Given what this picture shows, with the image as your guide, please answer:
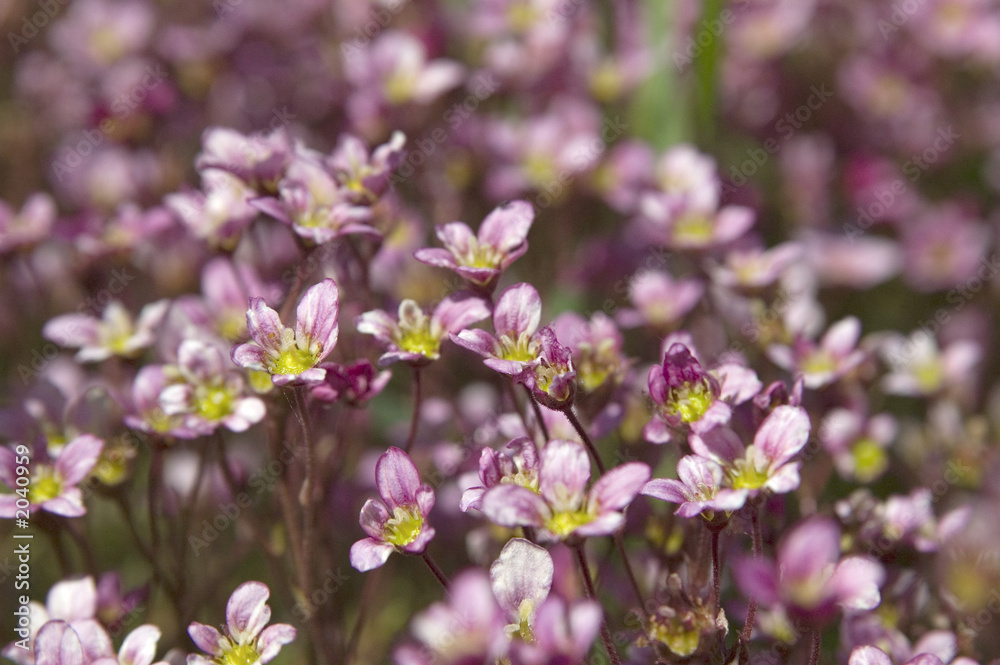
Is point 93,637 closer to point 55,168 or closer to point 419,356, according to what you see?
point 419,356

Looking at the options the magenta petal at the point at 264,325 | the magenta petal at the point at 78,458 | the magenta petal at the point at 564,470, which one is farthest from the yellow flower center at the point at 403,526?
the magenta petal at the point at 78,458

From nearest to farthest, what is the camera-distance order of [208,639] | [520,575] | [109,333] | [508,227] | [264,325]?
[520,575] < [208,639] < [264,325] < [508,227] < [109,333]

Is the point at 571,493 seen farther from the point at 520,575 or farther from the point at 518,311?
the point at 518,311

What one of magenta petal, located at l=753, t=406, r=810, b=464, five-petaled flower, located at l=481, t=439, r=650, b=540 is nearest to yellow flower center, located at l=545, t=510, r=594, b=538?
five-petaled flower, located at l=481, t=439, r=650, b=540

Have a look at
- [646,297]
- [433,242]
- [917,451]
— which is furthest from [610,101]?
[917,451]

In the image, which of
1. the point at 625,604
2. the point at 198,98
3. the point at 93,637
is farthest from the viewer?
the point at 198,98

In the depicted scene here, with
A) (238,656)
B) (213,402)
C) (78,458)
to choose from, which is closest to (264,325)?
(213,402)

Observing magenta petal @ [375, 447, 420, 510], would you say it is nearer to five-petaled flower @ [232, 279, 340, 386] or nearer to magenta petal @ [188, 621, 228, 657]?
five-petaled flower @ [232, 279, 340, 386]
